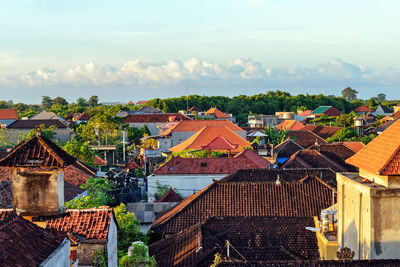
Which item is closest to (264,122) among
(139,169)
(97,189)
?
(139,169)

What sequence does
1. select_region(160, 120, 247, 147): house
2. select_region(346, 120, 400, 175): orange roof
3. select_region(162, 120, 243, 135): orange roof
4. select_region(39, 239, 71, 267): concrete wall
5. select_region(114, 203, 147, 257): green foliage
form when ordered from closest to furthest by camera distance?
select_region(39, 239, 71, 267): concrete wall → select_region(346, 120, 400, 175): orange roof → select_region(114, 203, 147, 257): green foliage → select_region(160, 120, 247, 147): house → select_region(162, 120, 243, 135): orange roof

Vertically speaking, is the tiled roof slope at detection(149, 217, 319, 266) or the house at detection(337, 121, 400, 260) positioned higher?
the house at detection(337, 121, 400, 260)

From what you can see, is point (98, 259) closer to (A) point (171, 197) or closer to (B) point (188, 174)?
(A) point (171, 197)

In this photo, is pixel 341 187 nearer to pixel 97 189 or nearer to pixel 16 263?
pixel 16 263

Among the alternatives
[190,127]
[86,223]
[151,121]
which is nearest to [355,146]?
[190,127]

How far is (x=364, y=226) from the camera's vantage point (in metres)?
12.9

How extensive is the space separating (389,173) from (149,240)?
1143 cm

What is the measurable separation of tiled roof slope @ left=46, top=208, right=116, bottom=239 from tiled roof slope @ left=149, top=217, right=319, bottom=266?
351 centimetres

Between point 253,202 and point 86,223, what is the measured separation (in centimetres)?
1139

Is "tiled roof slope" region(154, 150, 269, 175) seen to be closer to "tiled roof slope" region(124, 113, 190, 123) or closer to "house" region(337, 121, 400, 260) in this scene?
"house" region(337, 121, 400, 260)

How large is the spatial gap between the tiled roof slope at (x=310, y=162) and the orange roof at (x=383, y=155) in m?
24.7

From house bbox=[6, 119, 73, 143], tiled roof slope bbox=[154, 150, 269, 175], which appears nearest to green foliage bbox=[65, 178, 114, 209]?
tiled roof slope bbox=[154, 150, 269, 175]

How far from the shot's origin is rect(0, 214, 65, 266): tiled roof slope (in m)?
8.87

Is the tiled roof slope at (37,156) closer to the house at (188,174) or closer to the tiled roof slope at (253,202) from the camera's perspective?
the tiled roof slope at (253,202)
